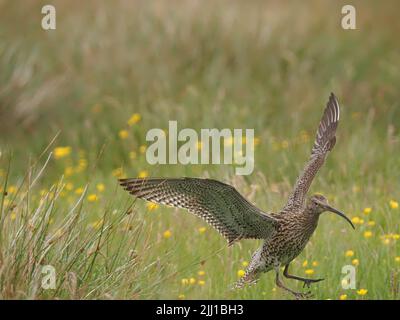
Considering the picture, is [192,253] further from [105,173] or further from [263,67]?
[263,67]

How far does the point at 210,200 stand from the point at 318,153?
4.72 ft

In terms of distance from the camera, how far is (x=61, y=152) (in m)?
11.6

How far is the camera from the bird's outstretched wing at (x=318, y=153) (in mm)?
7449

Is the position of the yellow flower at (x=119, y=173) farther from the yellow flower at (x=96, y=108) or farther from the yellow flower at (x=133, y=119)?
the yellow flower at (x=96, y=108)

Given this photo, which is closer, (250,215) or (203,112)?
(250,215)

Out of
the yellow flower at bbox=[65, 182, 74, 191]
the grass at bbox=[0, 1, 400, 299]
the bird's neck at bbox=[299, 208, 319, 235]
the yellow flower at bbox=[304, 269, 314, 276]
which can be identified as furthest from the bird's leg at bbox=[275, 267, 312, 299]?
the yellow flower at bbox=[65, 182, 74, 191]

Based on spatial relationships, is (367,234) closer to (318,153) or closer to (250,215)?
(318,153)

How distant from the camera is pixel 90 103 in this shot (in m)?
13.1

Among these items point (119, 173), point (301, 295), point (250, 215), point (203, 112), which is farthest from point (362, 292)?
Answer: point (203, 112)

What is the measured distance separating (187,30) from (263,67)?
3.64ft

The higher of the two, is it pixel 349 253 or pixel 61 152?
pixel 61 152

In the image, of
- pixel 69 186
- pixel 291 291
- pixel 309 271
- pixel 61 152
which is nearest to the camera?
pixel 291 291

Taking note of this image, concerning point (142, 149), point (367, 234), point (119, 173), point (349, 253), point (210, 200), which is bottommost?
point (349, 253)
